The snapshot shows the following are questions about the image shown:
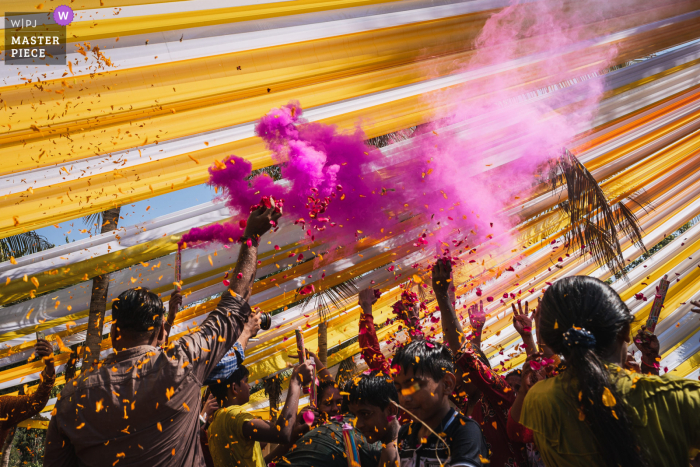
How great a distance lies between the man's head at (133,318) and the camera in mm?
1829

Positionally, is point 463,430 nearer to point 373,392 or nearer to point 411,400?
point 411,400

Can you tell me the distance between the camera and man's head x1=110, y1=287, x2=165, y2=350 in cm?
183

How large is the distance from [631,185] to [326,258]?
294cm

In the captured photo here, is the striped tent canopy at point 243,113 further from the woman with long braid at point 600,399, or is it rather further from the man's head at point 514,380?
the woman with long braid at point 600,399

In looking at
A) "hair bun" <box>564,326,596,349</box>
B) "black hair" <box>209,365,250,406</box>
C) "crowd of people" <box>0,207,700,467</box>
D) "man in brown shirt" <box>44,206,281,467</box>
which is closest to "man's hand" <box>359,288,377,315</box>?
"crowd of people" <box>0,207,700,467</box>

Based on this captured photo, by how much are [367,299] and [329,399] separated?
0.75 metres

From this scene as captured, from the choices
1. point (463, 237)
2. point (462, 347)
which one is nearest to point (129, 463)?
point (462, 347)

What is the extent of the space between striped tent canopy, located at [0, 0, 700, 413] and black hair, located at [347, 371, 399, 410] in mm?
1023

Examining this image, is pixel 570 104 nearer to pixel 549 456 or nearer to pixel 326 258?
pixel 326 258

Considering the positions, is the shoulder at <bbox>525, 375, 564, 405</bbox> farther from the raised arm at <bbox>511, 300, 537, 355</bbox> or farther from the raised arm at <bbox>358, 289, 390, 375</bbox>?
the raised arm at <bbox>358, 289, 390, 375</bbox>

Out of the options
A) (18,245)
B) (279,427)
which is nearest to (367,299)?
(279,427)

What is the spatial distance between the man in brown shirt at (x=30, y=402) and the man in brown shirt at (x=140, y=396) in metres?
1.65

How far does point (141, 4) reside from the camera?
2.18 meters

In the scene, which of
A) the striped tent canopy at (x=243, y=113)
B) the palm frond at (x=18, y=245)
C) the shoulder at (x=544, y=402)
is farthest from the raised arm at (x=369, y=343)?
the palm frond at (x=18, y=245)
